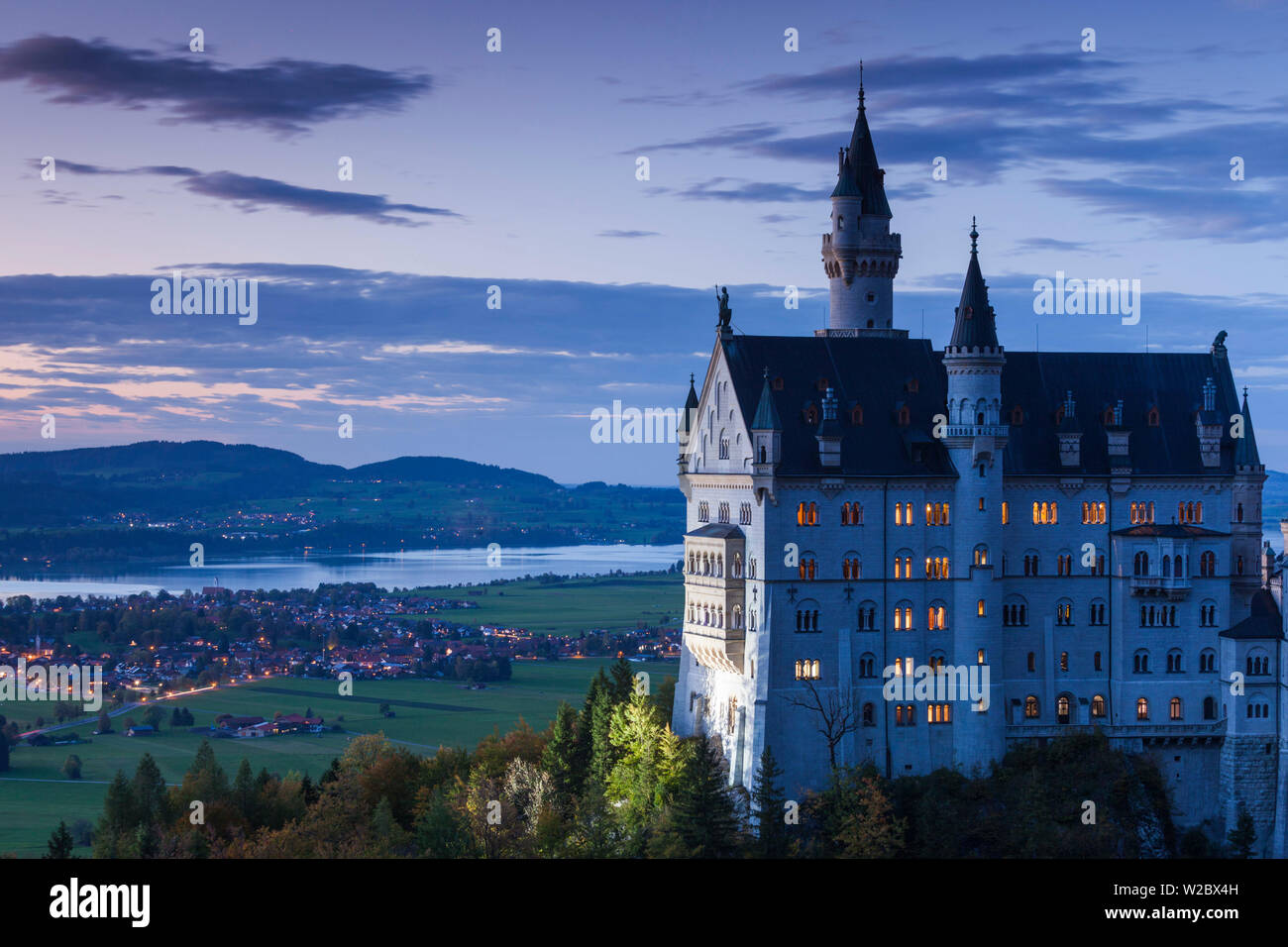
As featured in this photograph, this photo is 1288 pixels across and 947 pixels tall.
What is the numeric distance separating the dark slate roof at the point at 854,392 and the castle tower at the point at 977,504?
1636mm

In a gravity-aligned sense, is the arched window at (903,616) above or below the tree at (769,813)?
above

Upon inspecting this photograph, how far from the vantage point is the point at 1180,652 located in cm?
8562

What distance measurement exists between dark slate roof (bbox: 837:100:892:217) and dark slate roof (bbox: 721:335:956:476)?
10730 mm

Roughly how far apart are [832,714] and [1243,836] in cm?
2354

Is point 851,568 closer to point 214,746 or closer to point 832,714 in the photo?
point 832,714

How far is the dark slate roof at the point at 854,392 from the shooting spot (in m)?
81.3

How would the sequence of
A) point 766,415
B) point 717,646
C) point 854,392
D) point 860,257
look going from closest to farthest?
1. point 766,415
2. point 717,646
3. point 854,392
4. point 860,257

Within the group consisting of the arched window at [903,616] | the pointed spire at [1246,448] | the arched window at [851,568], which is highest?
the pointed spire at [1246,448]

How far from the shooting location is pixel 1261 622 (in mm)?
84750

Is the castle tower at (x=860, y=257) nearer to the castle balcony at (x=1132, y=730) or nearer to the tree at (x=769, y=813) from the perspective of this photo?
the castle balcony at (x=1132, y=730)

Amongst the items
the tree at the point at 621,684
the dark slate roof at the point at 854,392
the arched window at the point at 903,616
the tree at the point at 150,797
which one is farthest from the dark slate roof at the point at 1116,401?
the tree at the point at 150,797

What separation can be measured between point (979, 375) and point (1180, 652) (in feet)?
→ 64.8

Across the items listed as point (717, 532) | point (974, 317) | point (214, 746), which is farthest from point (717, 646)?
point (214, 746)
